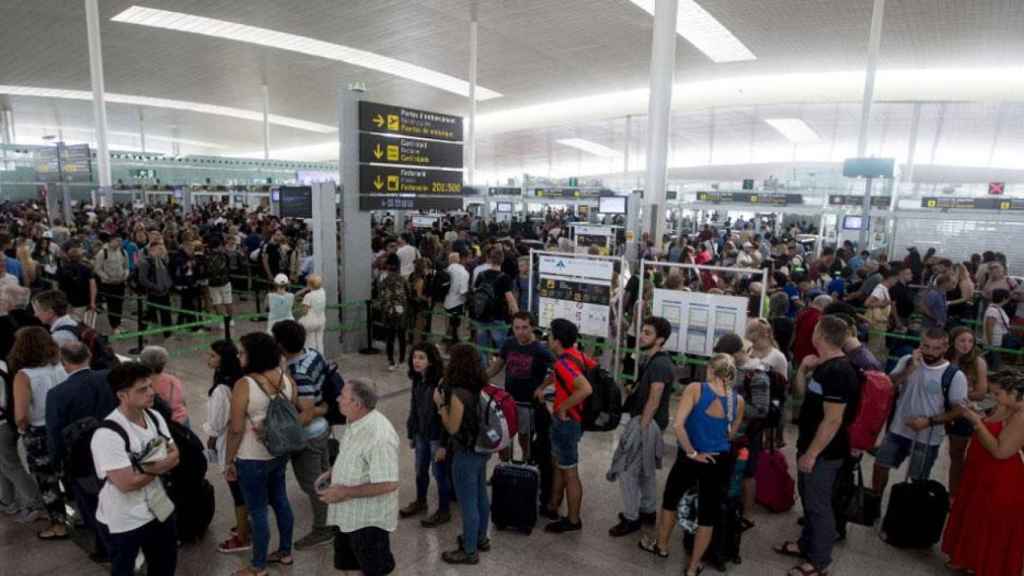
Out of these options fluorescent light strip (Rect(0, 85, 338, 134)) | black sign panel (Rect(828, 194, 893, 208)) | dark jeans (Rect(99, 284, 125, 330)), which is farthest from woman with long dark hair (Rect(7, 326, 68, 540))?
fluorescent light strip (Rect(0, 85, 338, 134))

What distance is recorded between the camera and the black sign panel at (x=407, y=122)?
335 inches

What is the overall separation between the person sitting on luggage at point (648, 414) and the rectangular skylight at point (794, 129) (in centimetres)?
3433

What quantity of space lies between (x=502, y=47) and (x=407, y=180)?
49.7 feet

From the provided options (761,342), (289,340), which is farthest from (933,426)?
(289,340)

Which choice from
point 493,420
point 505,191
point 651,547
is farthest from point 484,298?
point 505,191

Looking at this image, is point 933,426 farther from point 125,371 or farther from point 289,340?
point 125,371

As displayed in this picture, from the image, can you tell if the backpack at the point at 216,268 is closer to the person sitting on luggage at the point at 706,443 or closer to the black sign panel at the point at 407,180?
the black sign panel at the point at 407,180

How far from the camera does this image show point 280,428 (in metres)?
3.32

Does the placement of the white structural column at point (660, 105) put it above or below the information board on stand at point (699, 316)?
above

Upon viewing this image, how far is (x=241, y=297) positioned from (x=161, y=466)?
11.4 m

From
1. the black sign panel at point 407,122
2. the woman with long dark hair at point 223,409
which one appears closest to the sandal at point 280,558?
the woman with long dark hair at point 223,409

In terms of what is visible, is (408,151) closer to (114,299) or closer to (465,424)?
(114,299)

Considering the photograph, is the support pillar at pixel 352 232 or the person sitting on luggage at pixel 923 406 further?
the support pillar at pixel 352 232

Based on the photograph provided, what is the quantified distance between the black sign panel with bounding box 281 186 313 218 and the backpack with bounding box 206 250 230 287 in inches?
146
